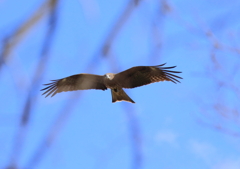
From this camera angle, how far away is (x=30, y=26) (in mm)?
1750

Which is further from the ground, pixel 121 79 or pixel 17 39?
pixel 121 79

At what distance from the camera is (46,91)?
25.9ft

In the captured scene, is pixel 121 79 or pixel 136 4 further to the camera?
pixel 121 79

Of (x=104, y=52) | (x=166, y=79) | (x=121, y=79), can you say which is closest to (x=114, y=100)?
(x=121, y=79)

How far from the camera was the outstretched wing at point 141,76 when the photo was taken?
718cm

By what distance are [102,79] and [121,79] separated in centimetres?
40

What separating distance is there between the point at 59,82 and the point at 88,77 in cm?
87

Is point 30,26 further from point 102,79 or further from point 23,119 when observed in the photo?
point 102,79

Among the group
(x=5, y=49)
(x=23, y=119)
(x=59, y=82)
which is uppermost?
(x=59, y=82)

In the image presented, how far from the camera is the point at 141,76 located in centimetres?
739

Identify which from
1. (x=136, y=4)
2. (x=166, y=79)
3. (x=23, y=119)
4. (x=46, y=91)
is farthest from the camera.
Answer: (x=46, y=91)

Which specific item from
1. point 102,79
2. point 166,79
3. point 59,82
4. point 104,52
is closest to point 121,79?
point 102,79

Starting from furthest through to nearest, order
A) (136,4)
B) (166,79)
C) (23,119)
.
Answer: (166,79) < (136,4) < (23,119)

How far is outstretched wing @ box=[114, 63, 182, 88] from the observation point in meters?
7.18
